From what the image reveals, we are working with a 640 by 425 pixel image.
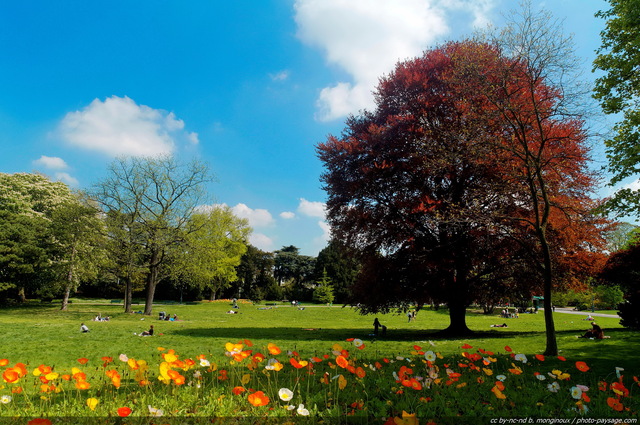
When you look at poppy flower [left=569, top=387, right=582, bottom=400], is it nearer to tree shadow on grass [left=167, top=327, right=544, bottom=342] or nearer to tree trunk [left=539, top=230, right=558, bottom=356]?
tree trunk [left=539, top=230, right=558, bottom=356]

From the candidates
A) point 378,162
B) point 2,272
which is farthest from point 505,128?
point 2,272

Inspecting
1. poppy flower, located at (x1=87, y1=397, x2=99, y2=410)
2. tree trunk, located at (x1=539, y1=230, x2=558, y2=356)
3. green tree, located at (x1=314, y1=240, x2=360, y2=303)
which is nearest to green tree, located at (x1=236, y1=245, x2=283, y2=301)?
green tree, located at (x1=314, y1=240, x2=360, y2=303)

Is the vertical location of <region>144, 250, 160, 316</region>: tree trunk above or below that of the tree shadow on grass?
above

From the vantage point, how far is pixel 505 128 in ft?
44.8

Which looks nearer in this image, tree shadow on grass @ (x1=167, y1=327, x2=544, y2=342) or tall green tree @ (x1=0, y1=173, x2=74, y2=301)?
tree shadow on grass @ (x1=167, y1=327, x2=544, y2=342)

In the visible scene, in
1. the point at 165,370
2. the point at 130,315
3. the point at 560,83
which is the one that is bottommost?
the point at 130,315

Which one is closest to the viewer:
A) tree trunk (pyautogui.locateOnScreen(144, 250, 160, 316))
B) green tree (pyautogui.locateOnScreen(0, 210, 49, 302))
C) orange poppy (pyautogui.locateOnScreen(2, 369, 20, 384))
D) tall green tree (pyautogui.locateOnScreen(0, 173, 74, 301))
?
orange poppy (pyautogui.locateOnScreen(2, 369, 20, 384))

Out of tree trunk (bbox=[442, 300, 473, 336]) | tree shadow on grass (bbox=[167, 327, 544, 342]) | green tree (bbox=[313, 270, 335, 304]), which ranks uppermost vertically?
tree trunk (bbox=[442, 300, 473, 336])

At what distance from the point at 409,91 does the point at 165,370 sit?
687 inches

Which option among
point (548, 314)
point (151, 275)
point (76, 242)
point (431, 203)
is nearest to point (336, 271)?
point (151, 275)

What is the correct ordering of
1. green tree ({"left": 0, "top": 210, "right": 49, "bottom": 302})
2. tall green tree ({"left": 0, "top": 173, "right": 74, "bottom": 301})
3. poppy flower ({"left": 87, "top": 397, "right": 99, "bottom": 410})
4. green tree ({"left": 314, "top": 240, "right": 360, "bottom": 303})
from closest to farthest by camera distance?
poppy flower ({"left": 87, "top": 397, "right": 99, "bottom": 410}) < green tree ({"left": 0, "top": 210, "right": 49, "bottom": 302}) < tall green tree ({"left": 0, "top": 173, "right": 74, "bottom": 301}) < green tree ({"left": 314, "top": 240, "right": 360, "bottom": 303})

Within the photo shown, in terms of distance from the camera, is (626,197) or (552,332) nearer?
(552,332)

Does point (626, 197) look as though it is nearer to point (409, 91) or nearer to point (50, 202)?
point (409, 91)

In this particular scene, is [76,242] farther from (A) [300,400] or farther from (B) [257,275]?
(B) [257,275]
